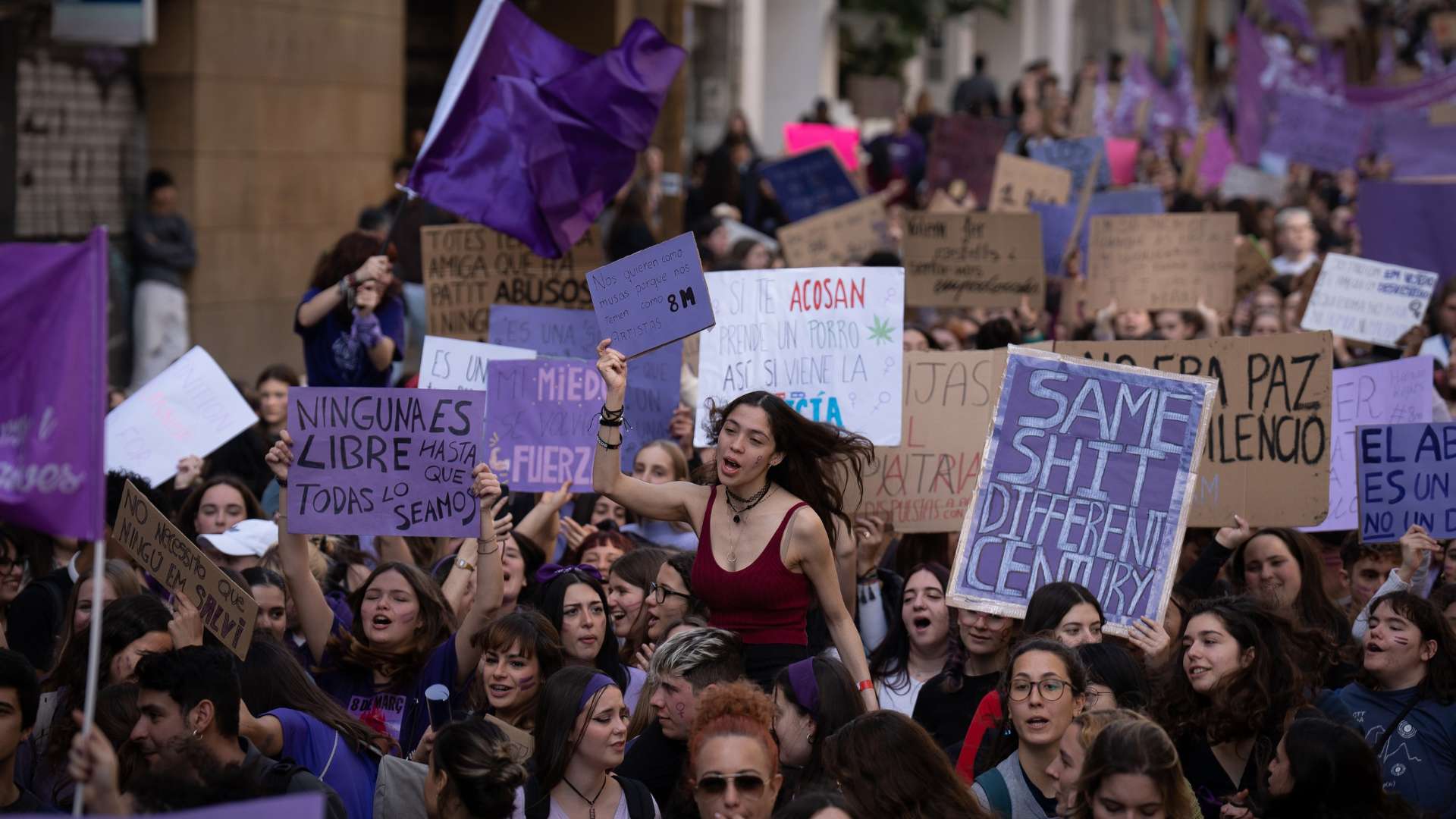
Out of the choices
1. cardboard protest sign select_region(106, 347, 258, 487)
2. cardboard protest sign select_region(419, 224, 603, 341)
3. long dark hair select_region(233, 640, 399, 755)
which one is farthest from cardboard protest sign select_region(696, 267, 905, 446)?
long dark hair select_region(233, 640, 399, 755)

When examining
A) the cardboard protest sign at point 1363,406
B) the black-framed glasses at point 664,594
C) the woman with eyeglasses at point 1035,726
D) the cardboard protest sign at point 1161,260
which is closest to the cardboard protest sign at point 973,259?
the cardboard protest sign at point 1161,260

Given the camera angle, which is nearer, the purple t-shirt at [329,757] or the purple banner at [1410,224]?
the purple t-shirt at [329,757]

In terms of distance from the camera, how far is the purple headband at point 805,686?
537 centimetres

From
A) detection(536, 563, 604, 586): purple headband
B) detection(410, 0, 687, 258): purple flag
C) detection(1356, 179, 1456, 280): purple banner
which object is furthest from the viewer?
detection(1356, 179, 1456, 280): purple banner

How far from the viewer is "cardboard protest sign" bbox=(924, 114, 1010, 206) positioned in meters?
16.3

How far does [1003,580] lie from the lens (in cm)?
632

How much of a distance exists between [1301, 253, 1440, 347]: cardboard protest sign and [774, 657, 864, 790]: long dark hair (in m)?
5.88

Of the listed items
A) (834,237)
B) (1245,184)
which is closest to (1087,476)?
(834,237)

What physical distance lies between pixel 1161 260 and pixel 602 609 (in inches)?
272

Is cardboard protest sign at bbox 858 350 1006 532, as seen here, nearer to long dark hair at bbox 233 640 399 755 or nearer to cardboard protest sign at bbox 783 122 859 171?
long dark hair at bbox 233 640 399 755

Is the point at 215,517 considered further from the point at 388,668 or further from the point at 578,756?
the point at 578,756

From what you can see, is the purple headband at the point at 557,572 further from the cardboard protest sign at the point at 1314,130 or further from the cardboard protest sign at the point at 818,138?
the cardboard protest sign at the point at 818,138

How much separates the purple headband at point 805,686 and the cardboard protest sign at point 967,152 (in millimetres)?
11235

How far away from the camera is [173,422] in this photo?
26.8 ft
